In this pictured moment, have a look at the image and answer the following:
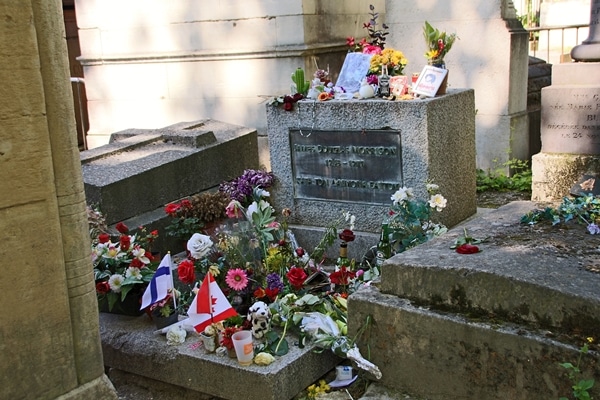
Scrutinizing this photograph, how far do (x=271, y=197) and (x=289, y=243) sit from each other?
898mm

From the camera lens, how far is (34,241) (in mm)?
2908

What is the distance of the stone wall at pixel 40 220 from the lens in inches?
110

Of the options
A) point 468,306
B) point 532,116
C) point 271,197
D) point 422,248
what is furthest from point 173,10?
point 468,306

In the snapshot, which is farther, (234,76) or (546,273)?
(234,76)

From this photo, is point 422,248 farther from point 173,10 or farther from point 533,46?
point 533,46

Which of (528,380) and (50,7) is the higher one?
(50,7)

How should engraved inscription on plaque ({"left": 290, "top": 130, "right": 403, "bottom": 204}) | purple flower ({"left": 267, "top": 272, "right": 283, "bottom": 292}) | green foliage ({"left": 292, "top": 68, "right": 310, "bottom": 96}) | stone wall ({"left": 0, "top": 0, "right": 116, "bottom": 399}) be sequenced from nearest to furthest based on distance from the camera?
stone wall ({"left": 0, "top": 0, "right": 116, "bottom": 399}), purple flower ({"left": 267, "top": 272, "right": 283, "bottom": 292}), engraved inscription on plaque ({"left": 290, "top": 130, "right": 403, "bottom": 204}), green foliage ({"left": 292, "top": 68, "right": 310, "bottom": 96})

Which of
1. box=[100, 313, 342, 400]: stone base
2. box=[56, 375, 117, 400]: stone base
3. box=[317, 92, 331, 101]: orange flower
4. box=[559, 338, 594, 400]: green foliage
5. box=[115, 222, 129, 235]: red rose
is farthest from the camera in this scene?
box=[317, 92, 331, 101]: orange flower

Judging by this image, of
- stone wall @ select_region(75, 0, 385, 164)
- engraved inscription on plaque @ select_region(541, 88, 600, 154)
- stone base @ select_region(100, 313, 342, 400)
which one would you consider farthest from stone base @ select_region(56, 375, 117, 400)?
stone wall @ select_region(75, 0, 385, 164)

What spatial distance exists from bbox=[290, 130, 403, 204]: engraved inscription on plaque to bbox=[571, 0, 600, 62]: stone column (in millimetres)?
2700

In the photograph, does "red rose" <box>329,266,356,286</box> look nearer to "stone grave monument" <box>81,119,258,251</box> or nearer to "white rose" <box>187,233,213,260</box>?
"white rose" <box>187,233,213,260</box>

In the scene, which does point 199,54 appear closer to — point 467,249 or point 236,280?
point 236,280

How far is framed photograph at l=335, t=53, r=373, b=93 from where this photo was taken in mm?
5711

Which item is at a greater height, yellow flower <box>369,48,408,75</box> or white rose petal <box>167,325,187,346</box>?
yellow flower <box>369,48,408,75</box>
